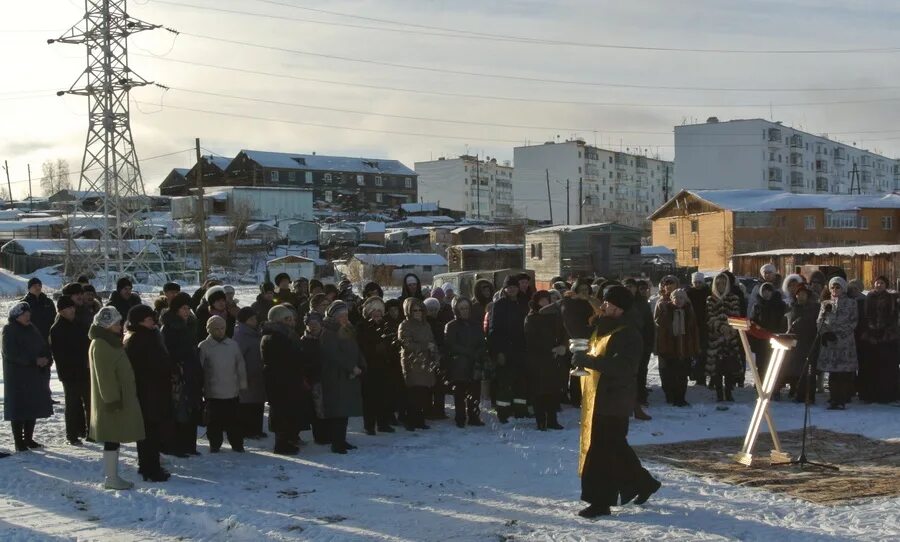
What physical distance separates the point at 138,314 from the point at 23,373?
2.22 m

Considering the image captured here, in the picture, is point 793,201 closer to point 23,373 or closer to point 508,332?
point 508,332

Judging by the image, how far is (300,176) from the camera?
98438 millimetres

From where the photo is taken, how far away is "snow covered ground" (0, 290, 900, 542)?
269 inches

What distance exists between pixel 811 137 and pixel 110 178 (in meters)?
80.8

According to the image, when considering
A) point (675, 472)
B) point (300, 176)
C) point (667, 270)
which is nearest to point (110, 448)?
point (675, 472)

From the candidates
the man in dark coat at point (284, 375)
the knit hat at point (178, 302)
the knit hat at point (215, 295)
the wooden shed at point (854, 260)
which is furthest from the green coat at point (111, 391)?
the wooden shed at point (854, 260)

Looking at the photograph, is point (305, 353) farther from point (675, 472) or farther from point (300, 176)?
point (300, 176)

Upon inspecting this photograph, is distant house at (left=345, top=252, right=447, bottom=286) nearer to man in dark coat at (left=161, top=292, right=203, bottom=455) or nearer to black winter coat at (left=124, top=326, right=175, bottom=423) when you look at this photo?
man in dark coat at (left=161, top=292, right=203, bottom=455)

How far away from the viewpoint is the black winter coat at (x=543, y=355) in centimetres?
1102

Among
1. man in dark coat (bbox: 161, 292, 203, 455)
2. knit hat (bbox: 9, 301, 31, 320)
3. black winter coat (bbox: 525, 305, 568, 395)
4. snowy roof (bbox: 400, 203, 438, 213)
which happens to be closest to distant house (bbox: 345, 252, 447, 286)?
snowy roof (bbox: 400, 203, 438, 213)

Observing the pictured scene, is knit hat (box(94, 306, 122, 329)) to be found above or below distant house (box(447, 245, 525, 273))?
below

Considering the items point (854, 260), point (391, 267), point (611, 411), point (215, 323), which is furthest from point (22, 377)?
point (391, 267)

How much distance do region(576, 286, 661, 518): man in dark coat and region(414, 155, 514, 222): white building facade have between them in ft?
373

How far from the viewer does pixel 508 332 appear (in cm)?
1141
